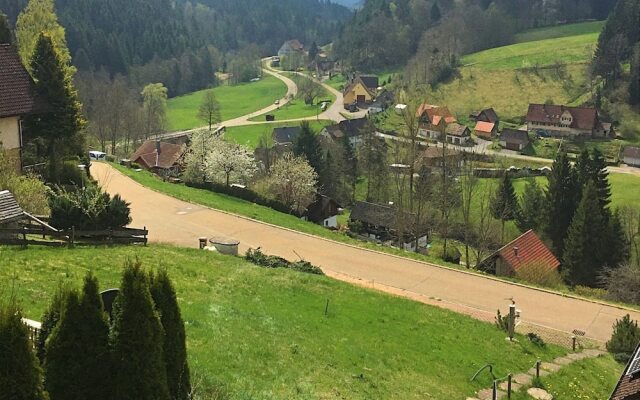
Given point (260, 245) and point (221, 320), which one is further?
point (260, 245)

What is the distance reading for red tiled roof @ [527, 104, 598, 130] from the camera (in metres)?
94.5

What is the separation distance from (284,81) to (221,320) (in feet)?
486

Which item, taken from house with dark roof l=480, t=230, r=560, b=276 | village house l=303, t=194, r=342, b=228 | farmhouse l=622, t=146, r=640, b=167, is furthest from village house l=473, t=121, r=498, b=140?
house with dark roof l=480, t=230, r=560, b=276

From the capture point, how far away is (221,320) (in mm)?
15938

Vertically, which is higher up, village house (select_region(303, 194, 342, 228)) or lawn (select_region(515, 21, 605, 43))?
lawn (select_region(515, 21, 605, 43))

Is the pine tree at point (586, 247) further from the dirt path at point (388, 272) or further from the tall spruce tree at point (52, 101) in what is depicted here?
the tall spruce tree at point (52, 101)

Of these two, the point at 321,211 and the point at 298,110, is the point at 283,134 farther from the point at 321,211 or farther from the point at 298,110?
the point at 321,211

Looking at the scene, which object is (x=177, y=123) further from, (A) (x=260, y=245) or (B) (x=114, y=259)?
(B) (x=114, y=259)

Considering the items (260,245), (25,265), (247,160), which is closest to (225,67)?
(247,160)

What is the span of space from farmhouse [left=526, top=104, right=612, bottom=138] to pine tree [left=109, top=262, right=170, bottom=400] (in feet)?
312

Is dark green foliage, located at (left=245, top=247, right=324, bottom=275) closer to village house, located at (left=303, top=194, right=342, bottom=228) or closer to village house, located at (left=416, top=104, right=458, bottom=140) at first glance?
village house, located at (left=303, top=194, right=342, bottom=228)

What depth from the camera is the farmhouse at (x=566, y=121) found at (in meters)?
94.0

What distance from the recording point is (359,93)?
133875 mm

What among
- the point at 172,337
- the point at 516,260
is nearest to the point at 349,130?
the point at 516,260
